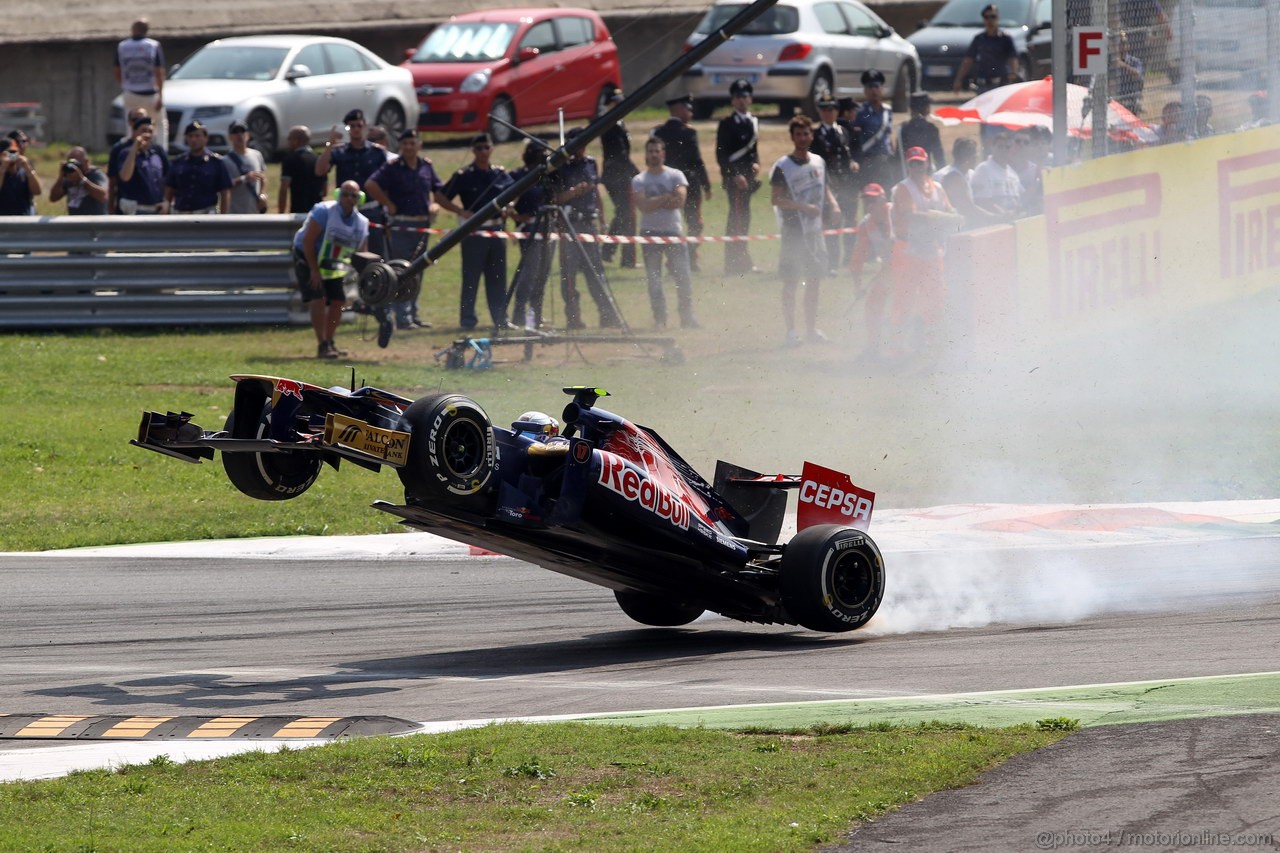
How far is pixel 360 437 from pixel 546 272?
33.9ft

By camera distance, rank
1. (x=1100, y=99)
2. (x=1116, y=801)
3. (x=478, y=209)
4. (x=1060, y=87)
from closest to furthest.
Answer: (x=1116, y=801) → (x=1060, y=87) → (x=1100, y=99) → (x=478, y=209)

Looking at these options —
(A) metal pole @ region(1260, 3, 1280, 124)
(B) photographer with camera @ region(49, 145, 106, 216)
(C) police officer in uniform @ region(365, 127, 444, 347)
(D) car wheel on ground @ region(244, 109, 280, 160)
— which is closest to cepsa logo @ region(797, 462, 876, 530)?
(C) police officer in uniform @ region(365, 127, 444, 347)

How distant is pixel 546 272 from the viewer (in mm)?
17484

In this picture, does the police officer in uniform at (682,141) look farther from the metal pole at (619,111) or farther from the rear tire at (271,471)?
the rear tire at (271,471)

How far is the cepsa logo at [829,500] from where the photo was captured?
9062mm

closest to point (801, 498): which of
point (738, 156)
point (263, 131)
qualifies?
point (738, 156)

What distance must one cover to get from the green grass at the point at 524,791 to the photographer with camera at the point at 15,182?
1477 cm

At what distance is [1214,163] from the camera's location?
1777 cm

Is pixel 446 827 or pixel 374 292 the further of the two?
pixel 374 292

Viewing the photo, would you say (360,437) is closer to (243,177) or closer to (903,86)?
(243,177)

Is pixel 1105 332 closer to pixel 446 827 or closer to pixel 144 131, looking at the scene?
pixel 144 131

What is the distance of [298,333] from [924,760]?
1344cm

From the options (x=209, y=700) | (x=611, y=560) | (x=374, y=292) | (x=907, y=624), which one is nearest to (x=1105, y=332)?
(x=374, y=292)

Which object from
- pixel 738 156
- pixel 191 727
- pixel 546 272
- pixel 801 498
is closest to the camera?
pixel 191 727
